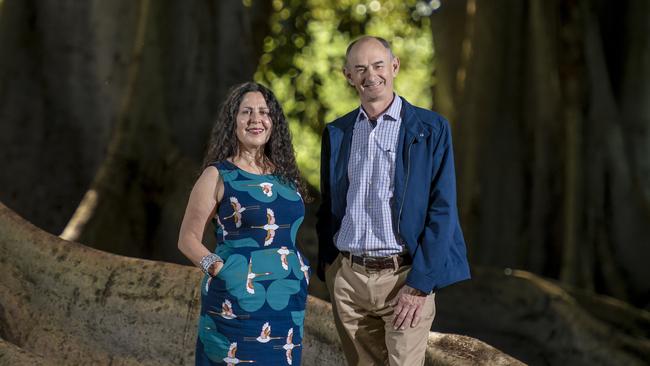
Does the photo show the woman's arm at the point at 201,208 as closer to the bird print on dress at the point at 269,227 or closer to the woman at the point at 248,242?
the woman at the point at 248,242

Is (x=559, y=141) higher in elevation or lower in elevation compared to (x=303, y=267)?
higher

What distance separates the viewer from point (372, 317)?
130 inches

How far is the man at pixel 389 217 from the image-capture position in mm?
3143

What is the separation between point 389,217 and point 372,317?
353mm

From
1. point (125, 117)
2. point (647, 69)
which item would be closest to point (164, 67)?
point (125, 117)

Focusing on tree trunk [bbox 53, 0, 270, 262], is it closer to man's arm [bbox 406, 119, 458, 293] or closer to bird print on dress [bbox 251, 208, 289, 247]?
bird print on dress [bbox 251, 208, 289, 247]

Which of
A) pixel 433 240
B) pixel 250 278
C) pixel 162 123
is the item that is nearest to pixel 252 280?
pixel 250 278

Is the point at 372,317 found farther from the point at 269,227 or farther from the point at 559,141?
the point at 559,141

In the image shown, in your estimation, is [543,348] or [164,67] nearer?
[543,348]

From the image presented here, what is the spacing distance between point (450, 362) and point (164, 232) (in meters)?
3.14

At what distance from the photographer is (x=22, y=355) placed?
143 inches

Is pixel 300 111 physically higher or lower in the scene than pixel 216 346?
higher

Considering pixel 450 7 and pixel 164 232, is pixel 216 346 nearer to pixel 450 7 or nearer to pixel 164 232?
pixel 164 232

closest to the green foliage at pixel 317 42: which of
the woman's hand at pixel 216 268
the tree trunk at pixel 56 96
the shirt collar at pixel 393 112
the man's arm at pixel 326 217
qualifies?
the tree trunk at pixel 56 96
